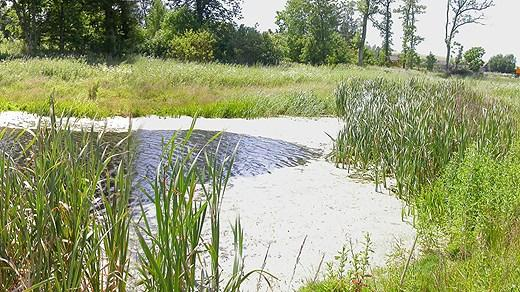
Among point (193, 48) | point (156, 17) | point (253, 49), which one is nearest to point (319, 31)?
point (253, 49)

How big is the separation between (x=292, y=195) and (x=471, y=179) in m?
2.14

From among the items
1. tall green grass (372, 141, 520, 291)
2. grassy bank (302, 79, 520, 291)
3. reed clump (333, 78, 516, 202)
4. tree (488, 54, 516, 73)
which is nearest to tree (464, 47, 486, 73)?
tree (488, 54, 516, 73)

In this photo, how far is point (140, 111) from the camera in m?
10.9

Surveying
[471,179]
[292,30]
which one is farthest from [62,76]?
[292,30]

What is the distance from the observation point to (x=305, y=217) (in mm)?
4164

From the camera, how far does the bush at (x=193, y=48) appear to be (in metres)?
23.4

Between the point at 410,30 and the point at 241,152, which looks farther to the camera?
the point at 410,30

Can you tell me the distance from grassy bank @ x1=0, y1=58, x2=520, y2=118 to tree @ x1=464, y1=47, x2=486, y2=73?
31.4m

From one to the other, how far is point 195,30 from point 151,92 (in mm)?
16397

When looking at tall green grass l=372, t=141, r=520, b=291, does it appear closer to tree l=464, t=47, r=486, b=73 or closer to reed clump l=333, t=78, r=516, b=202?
reed clump l=333, t=78, r=516, b=202

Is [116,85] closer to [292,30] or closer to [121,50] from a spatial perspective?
[121,50]

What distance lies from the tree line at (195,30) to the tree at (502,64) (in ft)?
52.1

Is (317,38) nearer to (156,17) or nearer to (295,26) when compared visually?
(295,26)

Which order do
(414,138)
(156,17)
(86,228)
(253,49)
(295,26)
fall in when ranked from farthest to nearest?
(295,26), (156,17), (253,49), (414,138), (86,228)
